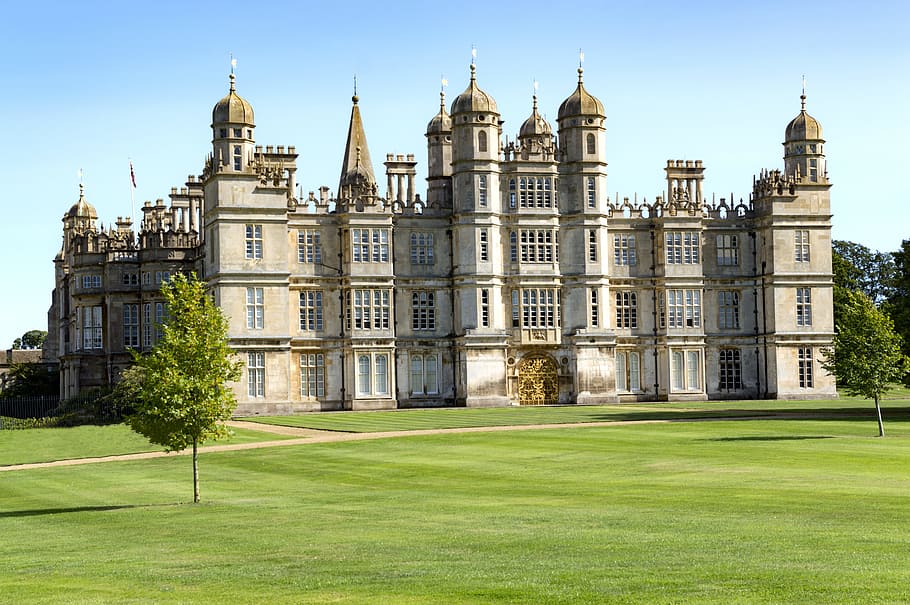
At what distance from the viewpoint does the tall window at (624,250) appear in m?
79.6

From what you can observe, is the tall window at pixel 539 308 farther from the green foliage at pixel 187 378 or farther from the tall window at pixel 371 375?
the green foliage at pixel 187 378

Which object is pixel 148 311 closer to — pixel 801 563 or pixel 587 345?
pixel 587 345

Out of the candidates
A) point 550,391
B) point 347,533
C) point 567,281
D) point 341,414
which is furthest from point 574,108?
point 347,533

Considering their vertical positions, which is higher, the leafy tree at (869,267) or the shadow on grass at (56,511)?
the leafy tree at (869,267)

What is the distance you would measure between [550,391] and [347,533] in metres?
53.0

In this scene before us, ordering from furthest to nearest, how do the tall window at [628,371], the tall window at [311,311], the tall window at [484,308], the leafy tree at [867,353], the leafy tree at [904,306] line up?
the tall window at [628,371], the tall window at [484,308], the tall window at [311,311], the leafy tree at [904,306], the leafy tree at [867,353]

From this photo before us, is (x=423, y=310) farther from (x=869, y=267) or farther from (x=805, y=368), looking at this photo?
(x=869, y=267)

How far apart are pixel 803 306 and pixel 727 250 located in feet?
18.9

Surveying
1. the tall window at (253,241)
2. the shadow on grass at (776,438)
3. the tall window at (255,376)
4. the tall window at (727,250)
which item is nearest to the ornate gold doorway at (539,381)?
the tall window at (727,250)

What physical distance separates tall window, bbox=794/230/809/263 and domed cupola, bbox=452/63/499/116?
20.4 m

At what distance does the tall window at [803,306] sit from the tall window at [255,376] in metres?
32.9

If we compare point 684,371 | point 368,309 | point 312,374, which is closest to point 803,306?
point 684,371

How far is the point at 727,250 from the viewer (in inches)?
3194

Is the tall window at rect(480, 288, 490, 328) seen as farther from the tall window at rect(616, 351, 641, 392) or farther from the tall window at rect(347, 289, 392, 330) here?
the tall window at rect(616, 351, 641, 392)
